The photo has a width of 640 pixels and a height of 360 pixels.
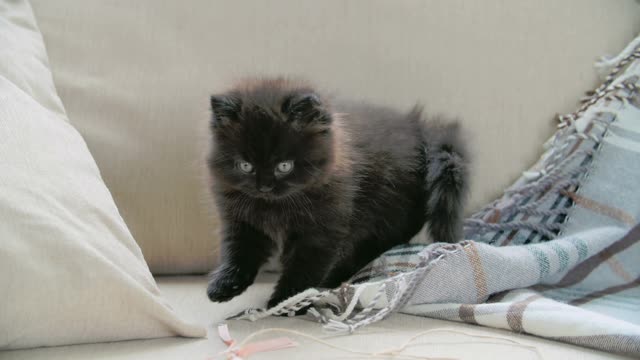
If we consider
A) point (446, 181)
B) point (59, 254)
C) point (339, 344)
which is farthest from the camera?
point (446, 181)

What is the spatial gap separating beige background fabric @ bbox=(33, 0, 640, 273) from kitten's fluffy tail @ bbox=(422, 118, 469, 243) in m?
0.10

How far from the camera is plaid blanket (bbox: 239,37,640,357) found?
1174 millimetres

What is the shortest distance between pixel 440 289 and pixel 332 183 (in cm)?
36

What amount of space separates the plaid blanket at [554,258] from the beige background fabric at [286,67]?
9 centimetres

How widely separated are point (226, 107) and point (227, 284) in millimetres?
370

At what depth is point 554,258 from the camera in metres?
1.39

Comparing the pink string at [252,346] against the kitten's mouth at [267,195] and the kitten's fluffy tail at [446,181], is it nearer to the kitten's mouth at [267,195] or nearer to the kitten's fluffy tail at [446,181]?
the kitten's mouth at [267,195]

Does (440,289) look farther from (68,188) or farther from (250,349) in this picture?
(68,188)

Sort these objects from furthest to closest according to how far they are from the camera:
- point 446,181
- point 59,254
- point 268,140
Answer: point 446,181 < point 268,140 < point 59,254

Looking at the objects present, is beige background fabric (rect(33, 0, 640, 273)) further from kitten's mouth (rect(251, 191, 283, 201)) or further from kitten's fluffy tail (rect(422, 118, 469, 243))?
kitten's mouth (rect(251, 191, 283, 201))

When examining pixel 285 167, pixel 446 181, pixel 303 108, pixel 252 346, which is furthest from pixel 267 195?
pixel 446 181

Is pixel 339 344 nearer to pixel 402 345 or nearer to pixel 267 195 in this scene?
pixel 402 345

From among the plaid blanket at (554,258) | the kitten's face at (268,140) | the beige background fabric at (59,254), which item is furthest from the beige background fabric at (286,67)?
the beige background fabric at (59,254)

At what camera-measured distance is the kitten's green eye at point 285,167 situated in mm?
1356
